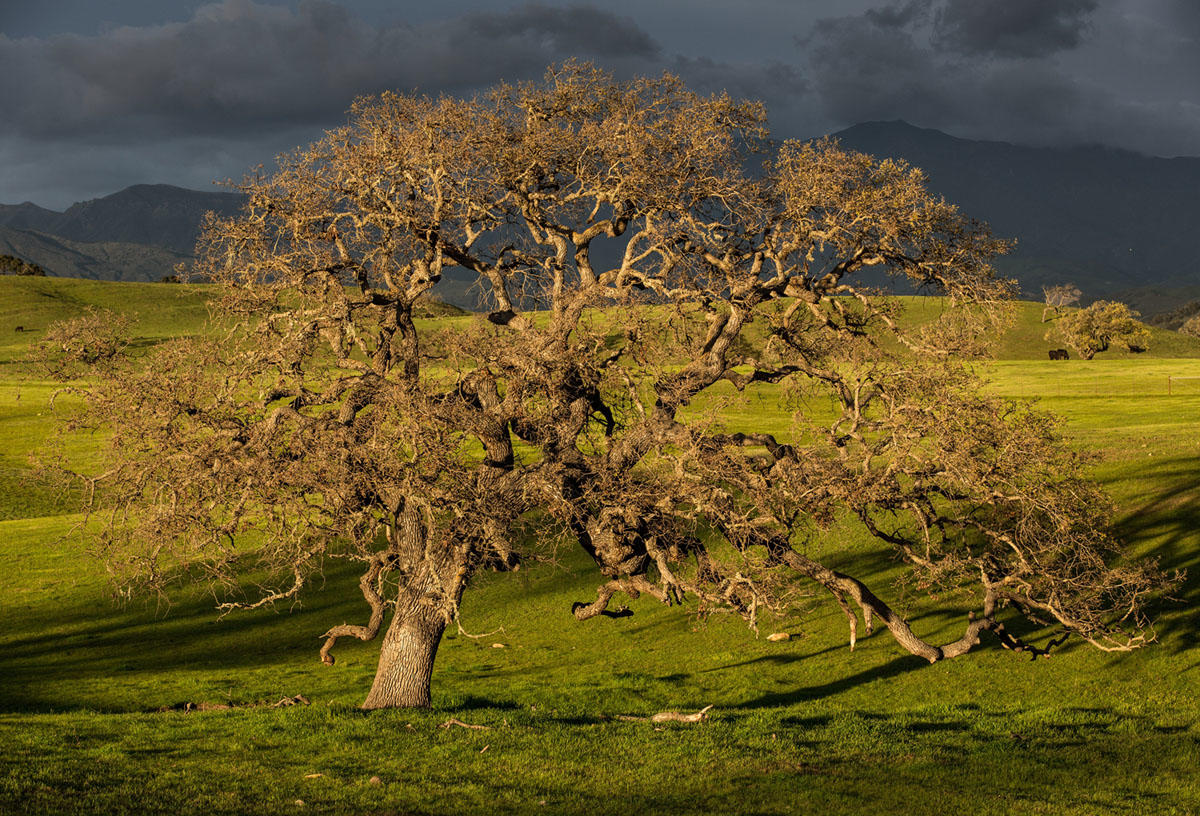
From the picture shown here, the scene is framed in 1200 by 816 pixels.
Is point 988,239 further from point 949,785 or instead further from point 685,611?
point 685,611

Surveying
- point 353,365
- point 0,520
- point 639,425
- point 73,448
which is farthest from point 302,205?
point 73,448

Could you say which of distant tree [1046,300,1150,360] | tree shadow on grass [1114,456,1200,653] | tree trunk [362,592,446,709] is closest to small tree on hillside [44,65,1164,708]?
tree trunk [362,592,446,709]

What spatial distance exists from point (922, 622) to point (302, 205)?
23343mm

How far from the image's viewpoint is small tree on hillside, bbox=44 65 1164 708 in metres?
19.1

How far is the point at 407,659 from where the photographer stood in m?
21.6

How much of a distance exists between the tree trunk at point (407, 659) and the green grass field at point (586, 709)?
→ 776mm

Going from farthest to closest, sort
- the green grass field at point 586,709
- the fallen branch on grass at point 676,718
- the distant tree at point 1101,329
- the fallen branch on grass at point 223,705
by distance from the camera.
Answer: the distant tree at point 1101,329
the fallen branch on grass at point 223,705
the fallen branch on grass at point 676,718
the green grass field at point 586,709

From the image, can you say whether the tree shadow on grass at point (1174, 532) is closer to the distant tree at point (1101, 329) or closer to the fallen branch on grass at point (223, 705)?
the fallen branch on grass at point (223, 705)

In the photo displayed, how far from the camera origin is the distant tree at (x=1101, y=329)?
509 feet

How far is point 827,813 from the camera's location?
48.3 feet

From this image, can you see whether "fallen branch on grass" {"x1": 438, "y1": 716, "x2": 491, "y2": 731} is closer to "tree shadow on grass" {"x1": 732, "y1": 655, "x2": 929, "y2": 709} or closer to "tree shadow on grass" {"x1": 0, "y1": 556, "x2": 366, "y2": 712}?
"tree shadow on grass" {"x1": 732, "y1": 655, "x2": 929, "y2": 709}

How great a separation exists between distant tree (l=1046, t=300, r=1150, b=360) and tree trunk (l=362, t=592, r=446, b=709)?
153650 mm

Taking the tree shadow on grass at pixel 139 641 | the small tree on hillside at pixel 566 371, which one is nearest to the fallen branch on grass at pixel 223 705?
the tree shadow on grass at pixel 139 641

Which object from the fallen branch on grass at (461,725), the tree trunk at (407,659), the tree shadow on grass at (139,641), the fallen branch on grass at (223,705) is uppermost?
the tree trunk at (407,659)
